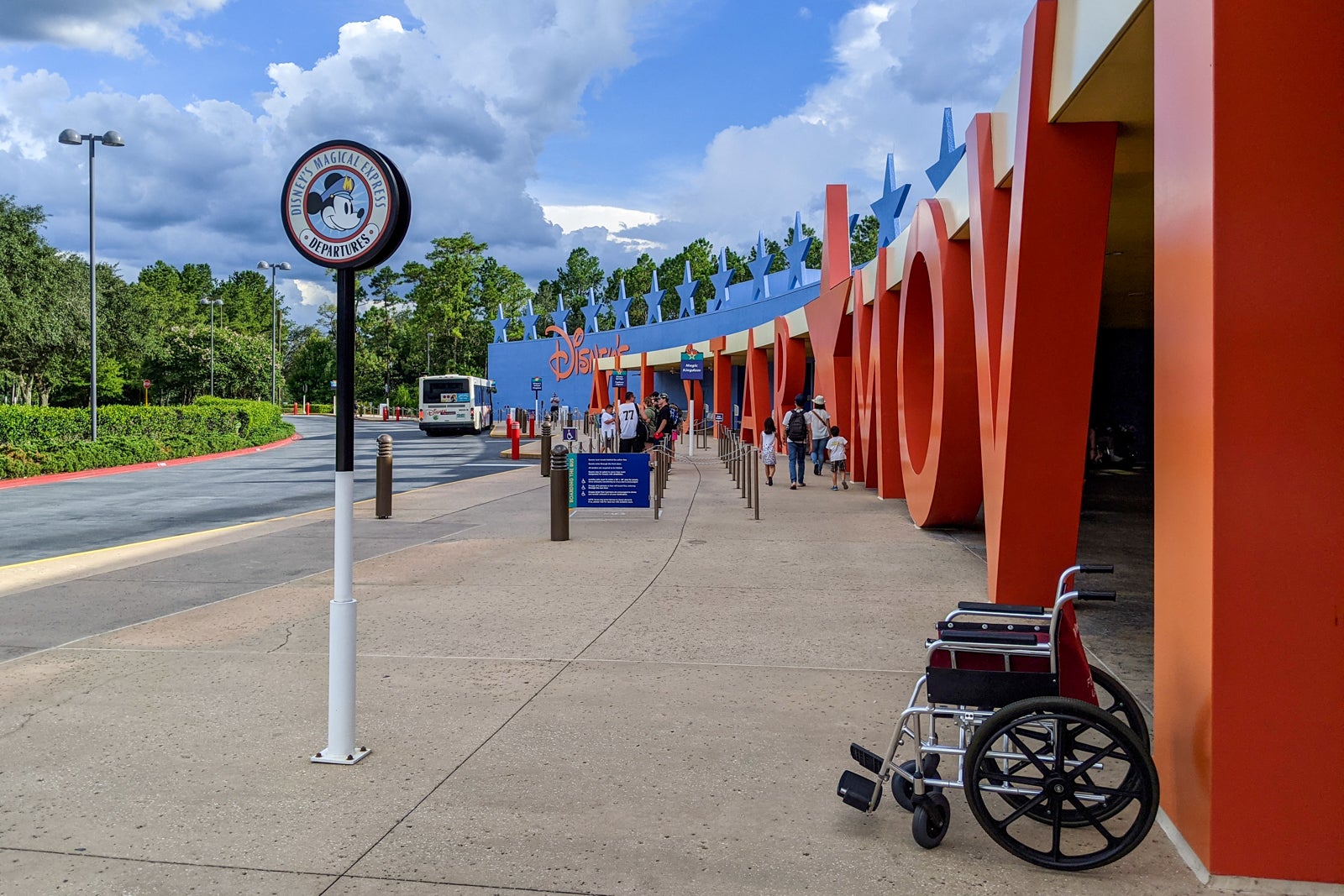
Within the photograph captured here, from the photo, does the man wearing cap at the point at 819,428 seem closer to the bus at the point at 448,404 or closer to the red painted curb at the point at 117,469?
the red painted curb at the point at 117,469

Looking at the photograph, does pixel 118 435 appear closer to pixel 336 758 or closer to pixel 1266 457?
pixel 336 758

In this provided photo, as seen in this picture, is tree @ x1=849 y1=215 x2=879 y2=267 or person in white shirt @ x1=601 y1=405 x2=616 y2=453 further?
tree @ x1=849 y1=215 x2=879 y2=267

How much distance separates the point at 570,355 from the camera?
65312mm

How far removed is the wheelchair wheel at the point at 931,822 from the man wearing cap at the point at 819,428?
15599 mm

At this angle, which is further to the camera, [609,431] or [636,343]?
[636,343]

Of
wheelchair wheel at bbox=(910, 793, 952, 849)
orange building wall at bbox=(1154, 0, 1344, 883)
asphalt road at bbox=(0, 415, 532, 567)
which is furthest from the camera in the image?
asphalt road at bbox=(0, 415, 532, 567)

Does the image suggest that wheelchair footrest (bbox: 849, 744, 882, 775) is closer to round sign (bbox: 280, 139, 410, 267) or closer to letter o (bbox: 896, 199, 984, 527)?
round sign (bbox: 280, 139, 410, 267)

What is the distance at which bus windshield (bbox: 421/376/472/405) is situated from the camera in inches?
1975

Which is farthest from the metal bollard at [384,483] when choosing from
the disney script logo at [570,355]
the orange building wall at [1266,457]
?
the disney script logo at [570,355]

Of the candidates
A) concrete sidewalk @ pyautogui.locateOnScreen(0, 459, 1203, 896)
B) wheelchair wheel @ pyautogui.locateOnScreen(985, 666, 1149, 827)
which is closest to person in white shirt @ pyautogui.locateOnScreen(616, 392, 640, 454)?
concrete sidewalk @ pyautogui.locateOnScreen(0, 459, 1203, 896)

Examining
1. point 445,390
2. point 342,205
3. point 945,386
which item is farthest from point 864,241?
point 342,205

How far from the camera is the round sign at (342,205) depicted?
4641 millimetres

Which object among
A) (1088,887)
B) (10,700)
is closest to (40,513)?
(10,700)

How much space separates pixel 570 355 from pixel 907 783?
62066 millimetres
